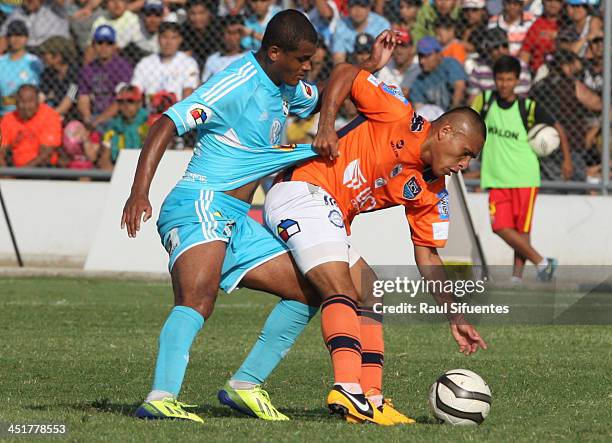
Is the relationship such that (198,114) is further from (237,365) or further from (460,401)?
(237,365)

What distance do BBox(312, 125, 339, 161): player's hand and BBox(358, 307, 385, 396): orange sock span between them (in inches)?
32.6

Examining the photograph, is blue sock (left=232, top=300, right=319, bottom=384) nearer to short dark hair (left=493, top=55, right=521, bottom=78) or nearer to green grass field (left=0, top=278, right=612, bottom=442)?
green grass field (left=0, top=278, right=612, bottom=442)

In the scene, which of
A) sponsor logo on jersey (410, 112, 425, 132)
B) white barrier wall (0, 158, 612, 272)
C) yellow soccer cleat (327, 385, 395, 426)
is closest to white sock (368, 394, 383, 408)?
yellow soccer cleat (327, 385, 395, 426)

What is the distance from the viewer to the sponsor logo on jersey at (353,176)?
21.9ft

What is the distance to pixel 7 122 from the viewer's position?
53.4ft

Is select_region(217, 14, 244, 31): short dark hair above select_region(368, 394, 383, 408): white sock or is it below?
above

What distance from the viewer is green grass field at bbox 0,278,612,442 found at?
19.3ft

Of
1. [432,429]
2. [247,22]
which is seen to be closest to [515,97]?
[247,22]

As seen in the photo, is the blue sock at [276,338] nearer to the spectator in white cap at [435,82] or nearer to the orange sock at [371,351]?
the orange sock at [371,351]

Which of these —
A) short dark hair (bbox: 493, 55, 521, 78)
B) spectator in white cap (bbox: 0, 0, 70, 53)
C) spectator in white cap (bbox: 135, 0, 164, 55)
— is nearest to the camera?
short dark hair (bbox: 493, 55, 521, 78)

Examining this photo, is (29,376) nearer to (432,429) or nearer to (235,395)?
(235,395)

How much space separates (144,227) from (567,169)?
5079 millimetres

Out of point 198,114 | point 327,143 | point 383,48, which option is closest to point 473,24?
point 383,48

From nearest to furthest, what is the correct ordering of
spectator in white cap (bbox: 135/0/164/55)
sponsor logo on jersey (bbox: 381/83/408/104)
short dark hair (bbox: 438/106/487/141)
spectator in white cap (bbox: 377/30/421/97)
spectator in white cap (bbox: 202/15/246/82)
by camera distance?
short dark hair (bbox: 438/106/487/141) < sponsor logo on jersey (bbox: 381/83/408/104) < spectator in white cap (bbox: 377/30/421/97) < spectator in white cap (bbox: 202/15/246/82) < spectator in white cap (bbox: 135/0/164/55)
